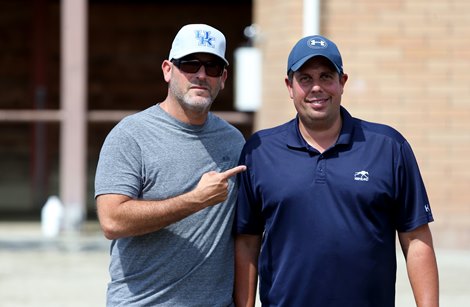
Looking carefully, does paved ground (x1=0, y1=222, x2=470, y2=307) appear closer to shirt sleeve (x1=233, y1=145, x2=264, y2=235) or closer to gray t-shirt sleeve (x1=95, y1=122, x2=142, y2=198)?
shirt sleeve (x1=233, y1=145, x2=264, y2=235)

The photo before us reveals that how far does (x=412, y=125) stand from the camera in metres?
10.5

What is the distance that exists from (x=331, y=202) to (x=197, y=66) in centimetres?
71

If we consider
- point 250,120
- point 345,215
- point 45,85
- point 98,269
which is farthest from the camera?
point 45,85

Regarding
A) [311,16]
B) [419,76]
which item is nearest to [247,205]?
[311,16]

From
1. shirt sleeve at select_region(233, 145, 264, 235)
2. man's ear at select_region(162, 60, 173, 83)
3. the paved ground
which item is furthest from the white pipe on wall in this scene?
shirt sleeve at select_region(233, 145, 264, 235)

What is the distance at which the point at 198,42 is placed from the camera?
12.9ft

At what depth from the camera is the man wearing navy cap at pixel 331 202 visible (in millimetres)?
3768

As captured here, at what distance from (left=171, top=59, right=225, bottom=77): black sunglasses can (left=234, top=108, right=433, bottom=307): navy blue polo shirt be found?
347 mm

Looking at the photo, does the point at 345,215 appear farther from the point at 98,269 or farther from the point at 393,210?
the point at 98,269

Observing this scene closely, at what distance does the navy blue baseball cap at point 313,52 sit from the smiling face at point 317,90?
0.07ft

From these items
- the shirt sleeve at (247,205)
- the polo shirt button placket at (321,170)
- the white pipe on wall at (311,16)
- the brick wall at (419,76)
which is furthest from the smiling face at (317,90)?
the brick wall at (419,76)

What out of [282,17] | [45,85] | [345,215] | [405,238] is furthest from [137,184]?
[45,85]

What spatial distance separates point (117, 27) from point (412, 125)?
7856 millimetres

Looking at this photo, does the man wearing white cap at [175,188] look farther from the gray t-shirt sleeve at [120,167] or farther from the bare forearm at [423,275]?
the bare forearm at [423,275]
